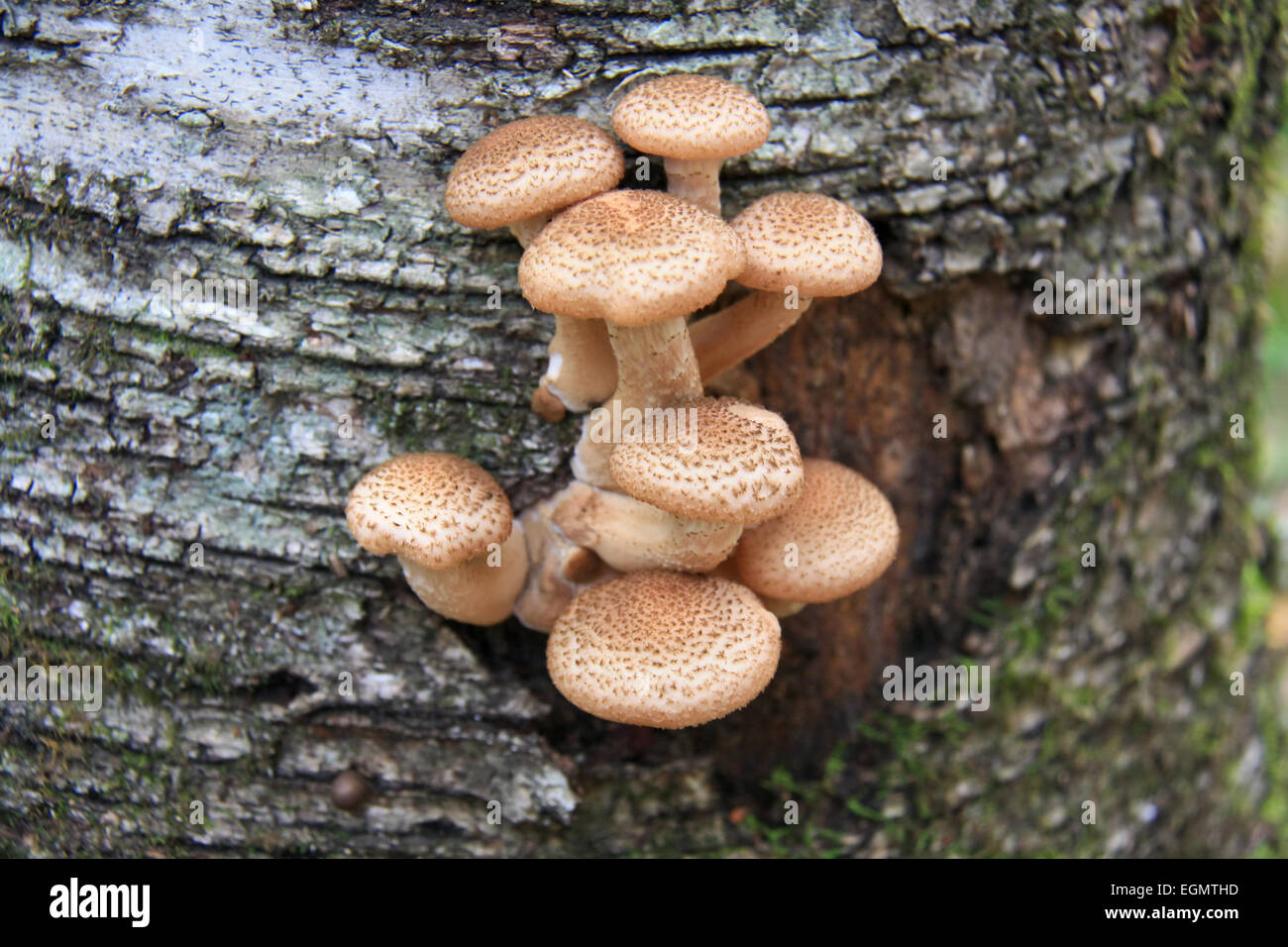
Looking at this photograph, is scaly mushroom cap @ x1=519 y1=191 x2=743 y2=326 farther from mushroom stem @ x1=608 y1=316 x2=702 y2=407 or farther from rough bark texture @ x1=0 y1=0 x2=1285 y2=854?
rough bark texture @ x1=0 y1=0 x2=1285 y2=854

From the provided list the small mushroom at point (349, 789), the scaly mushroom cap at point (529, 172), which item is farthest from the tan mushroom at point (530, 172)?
the small mushroom at point (349, 789)

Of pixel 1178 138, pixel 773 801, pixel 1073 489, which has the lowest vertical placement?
pixel 773 801

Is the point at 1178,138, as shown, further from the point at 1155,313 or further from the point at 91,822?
the point at 91,822

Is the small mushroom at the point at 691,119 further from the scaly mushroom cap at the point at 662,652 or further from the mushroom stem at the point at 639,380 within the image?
the scaly mushroom cap at the point at 662,652

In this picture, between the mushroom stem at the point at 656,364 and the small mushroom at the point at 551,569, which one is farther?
the small mushroom at the point at 551,569

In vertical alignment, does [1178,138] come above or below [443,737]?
above

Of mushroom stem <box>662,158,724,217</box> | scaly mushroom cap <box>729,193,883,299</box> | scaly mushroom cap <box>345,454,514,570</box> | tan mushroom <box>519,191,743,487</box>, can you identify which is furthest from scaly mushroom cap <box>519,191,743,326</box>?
scaly mushroom cap <box>345,454,514,570</box>

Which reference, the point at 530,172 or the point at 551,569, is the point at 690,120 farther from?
the point at 551,569

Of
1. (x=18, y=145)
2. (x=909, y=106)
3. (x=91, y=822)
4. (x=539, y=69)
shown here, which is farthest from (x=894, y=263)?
(x=91, y=822)
